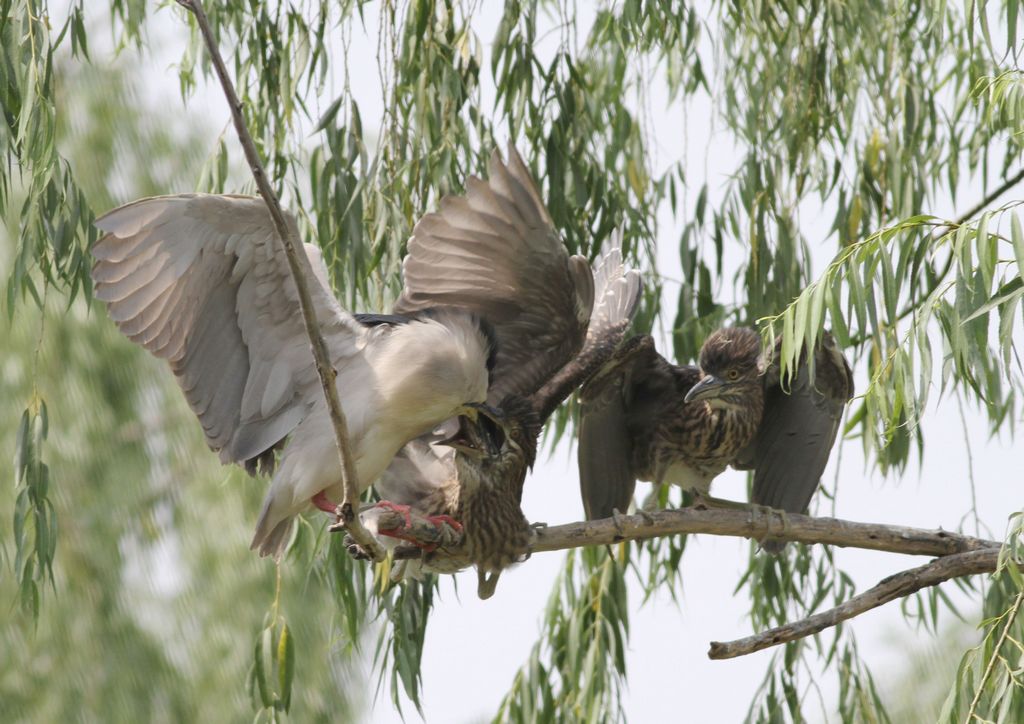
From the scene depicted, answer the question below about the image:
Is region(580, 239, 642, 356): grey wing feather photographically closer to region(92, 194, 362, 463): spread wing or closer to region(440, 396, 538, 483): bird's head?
region(440, 396, 538, 483): bird's head

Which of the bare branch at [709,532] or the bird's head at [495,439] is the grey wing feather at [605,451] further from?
the bare branch at [709,532]

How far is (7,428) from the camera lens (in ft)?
16.0

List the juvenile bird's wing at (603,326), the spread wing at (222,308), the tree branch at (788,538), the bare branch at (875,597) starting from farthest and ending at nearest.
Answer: the juvenile bird's wing at (603,326) → the spread wing at (222,308) → the tree branch at (788,538) → the bare branch at (875,597)

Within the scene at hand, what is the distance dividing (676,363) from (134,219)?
1.55 meters

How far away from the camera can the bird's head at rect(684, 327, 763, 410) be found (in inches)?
128

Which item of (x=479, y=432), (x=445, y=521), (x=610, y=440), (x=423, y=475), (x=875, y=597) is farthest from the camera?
(x=610, y=440)

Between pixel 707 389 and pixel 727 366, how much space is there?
0.25 ft

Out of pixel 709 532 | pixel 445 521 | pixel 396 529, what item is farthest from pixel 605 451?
pixel 396 529

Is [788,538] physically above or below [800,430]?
below

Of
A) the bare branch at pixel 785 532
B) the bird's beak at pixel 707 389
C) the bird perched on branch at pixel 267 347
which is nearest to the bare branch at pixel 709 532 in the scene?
the bare branch at pixel 785 532

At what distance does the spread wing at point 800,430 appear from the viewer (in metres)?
3.34

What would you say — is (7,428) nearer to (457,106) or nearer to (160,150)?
(160,150)

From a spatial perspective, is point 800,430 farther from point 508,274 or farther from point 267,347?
point 267,347

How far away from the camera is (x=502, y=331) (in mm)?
3350
